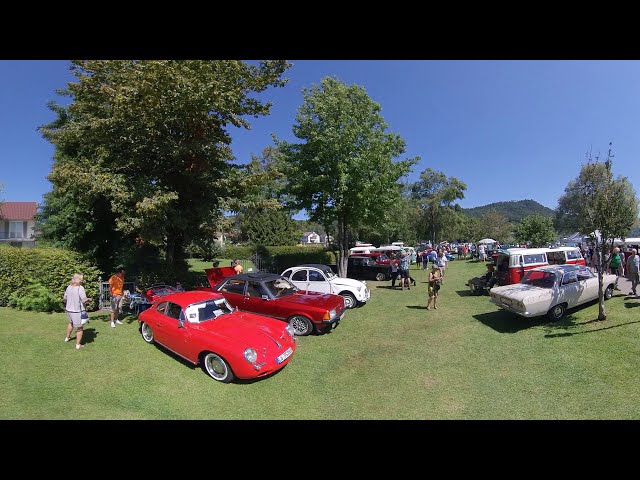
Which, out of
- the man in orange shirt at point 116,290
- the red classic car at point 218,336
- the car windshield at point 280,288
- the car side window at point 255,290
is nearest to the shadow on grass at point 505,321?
the car windshield at point 280,288

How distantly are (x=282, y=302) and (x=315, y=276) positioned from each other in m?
3.54

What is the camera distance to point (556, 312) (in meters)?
9.58

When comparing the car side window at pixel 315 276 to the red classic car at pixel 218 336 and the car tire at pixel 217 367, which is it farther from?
the car tire at pixel 217 367

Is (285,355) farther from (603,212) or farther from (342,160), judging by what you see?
(342,160)

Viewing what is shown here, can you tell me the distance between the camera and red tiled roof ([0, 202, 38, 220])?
50.8m

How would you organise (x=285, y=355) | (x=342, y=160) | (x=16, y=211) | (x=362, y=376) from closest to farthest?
(x=285, y=355), (x=362, y=376), (x=342, y=160), (x=16, y=211)

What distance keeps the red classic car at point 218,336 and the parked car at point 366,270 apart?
13.6 meters

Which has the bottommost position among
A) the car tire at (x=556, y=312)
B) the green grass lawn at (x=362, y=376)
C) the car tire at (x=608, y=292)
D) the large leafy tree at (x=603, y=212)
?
the green grass lawn at (x=362, y=376)

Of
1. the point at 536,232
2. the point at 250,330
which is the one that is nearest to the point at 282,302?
the point at 250,330

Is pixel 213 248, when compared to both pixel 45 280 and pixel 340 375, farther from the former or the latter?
pixel 340 375

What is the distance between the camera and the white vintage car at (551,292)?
9.18 m

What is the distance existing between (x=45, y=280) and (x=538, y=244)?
3922 cm

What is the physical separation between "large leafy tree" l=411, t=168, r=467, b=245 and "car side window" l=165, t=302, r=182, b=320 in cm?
4063

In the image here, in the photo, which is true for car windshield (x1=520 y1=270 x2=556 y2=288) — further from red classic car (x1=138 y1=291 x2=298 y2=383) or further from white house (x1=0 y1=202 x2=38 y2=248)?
white house (x1=0 y1=202 x2=38 y2=248)
